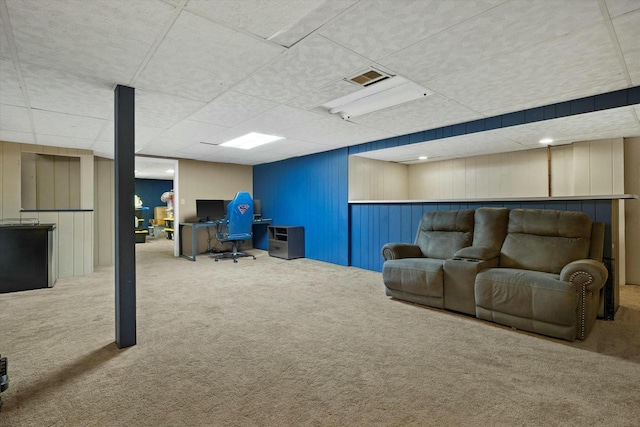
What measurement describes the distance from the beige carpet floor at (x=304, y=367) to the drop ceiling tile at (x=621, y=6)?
6.89ft

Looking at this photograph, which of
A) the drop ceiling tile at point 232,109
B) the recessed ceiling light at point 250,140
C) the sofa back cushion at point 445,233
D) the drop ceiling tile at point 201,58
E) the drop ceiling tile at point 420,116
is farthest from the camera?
the recessed ceiling light at point 250,140

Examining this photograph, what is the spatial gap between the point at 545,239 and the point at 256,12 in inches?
127

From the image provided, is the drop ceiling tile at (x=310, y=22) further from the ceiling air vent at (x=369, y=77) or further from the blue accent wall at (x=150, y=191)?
the blue accent wall at (x=150, y=191)

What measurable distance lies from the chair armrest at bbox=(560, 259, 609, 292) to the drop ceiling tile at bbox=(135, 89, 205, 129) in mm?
3580

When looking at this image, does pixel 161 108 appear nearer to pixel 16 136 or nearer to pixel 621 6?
pixel 16 136

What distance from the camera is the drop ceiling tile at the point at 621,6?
1679 mm

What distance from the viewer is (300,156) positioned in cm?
668

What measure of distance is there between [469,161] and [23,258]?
280 inches

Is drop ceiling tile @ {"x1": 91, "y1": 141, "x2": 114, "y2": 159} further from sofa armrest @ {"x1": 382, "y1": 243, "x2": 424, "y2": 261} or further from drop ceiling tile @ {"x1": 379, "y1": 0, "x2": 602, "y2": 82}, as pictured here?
drop ceiling tile @ {"x1": 379, "y1": 0, "x2": 602, "y2": 82}

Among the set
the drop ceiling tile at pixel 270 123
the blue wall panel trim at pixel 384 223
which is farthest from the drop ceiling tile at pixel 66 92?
the blue wall panel trim at pixel 384 223

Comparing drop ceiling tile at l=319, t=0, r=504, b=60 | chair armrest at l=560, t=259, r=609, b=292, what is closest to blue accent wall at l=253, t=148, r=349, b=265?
chair armrest at l=560, t=259, r=609, b=292

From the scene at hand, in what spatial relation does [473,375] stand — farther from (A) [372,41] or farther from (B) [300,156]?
(B) [300,156]

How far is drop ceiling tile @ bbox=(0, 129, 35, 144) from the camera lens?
4188mm

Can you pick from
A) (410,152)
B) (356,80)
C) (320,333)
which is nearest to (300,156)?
(410,152)
